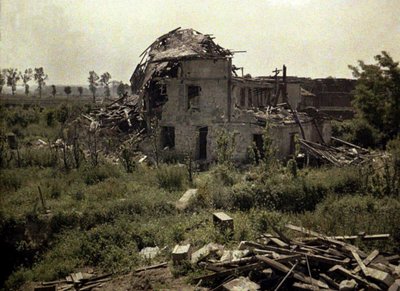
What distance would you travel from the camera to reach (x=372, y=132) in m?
25.3

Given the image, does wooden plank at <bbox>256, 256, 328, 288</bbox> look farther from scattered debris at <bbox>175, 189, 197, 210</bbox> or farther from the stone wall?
the stone wall

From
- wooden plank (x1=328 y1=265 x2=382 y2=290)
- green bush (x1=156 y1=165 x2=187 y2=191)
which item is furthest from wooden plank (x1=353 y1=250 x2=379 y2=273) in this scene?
green bush (x1=156 y1=165 x2=187 y2=191)

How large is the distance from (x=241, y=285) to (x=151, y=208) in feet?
18.1

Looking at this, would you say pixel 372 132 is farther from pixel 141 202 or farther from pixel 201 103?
pixel 141 202

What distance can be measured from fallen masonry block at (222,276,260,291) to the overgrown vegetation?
144 centimetres

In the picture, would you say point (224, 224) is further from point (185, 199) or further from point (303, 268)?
point (303, 268)

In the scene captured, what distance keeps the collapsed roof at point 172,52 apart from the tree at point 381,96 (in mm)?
10170

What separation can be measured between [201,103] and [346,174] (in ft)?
32.0

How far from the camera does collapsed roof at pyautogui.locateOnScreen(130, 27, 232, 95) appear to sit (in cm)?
2202

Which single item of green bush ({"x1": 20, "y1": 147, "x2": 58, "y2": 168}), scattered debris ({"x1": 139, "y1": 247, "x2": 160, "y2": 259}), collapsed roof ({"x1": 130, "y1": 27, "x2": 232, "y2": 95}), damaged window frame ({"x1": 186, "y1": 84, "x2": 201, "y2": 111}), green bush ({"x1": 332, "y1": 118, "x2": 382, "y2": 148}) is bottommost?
scattered debris ({"x1": 139, "y1": 247, "x2": 160, "y2": 259})

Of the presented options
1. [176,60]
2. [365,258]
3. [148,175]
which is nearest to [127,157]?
[148,175]

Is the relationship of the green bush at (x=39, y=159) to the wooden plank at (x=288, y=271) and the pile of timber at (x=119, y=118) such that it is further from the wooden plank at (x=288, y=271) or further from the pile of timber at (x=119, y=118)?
Answer: the wooden plank at (x=288, y=271)

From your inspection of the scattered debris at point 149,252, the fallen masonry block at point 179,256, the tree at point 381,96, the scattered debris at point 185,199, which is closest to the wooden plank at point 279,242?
the fallen masonry block at point 179,256

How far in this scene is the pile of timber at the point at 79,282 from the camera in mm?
8492
